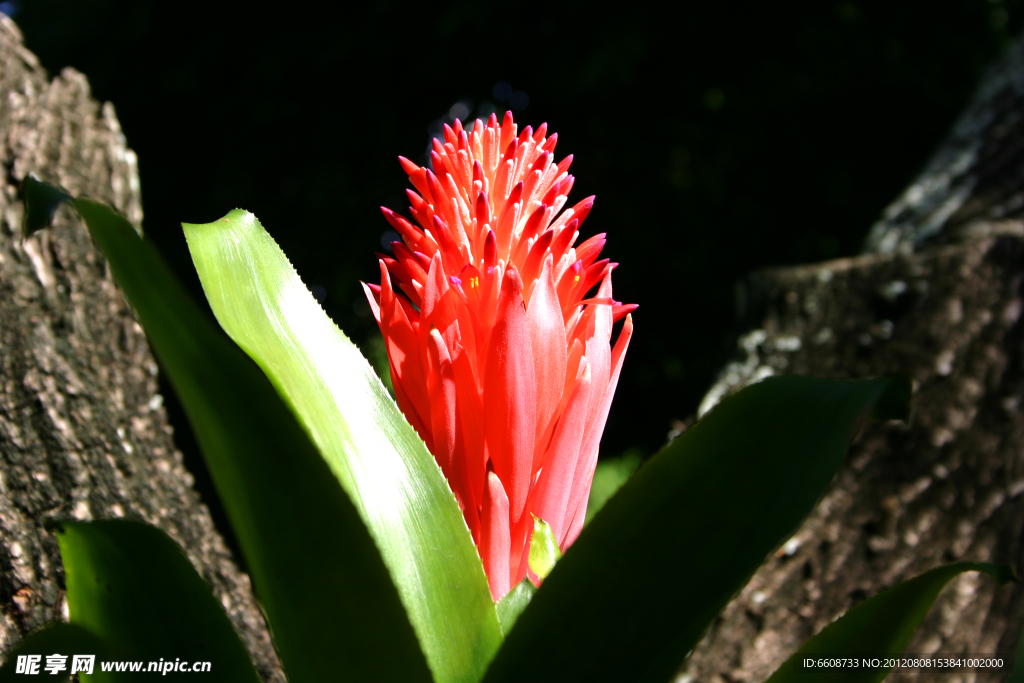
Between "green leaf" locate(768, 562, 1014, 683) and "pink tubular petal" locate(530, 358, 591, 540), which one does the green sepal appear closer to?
"pink tubular petal" locate(530, 358, 591, 540)

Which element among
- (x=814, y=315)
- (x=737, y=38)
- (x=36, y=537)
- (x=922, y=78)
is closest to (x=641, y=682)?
(x=36, y=537)

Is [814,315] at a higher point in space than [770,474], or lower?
lower

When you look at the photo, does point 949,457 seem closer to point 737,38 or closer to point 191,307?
point 191,307

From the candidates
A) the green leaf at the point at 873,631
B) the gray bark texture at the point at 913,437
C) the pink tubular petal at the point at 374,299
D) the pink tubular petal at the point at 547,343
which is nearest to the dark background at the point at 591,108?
the gray bark texture at the point at 913,437

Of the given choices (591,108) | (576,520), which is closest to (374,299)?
(576,520)

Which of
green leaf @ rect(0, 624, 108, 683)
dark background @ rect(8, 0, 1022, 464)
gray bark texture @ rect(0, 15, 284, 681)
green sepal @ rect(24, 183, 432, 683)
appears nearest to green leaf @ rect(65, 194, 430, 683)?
green sepal @ rect(24, 183, 432, 683)
